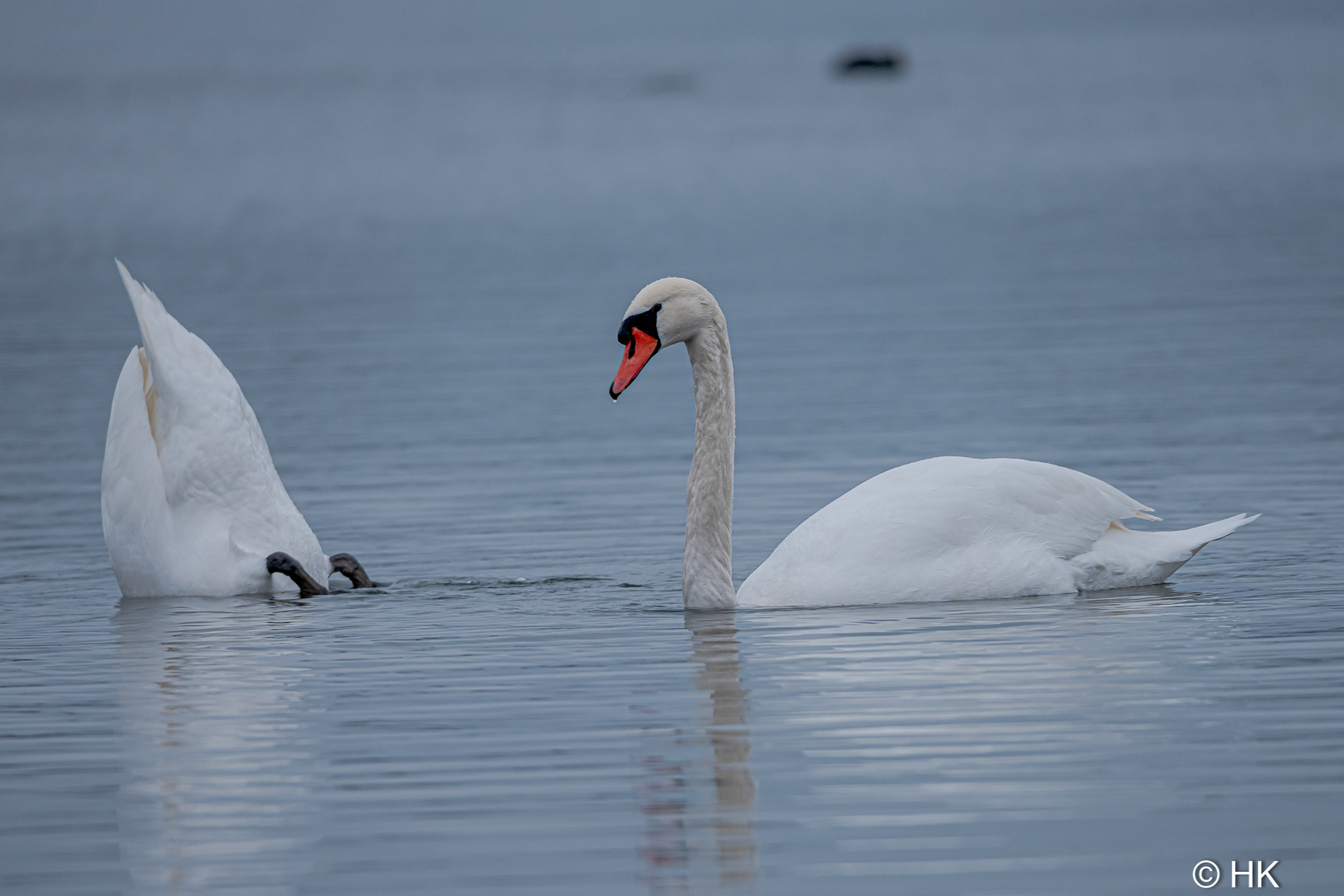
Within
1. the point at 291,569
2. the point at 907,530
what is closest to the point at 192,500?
the point at 291,569

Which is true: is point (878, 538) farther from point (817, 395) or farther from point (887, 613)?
point (817, 395)

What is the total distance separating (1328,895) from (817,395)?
11.3 m

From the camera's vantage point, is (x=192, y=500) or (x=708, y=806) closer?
(x=708, y=806)

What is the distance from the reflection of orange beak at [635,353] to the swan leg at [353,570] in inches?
80.3

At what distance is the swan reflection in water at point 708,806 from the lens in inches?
238

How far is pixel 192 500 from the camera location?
35.3ft

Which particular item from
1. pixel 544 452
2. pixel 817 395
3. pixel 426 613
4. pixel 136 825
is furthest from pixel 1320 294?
pixel 136 825

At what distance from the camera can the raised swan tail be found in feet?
32.1

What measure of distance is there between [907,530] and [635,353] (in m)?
1.48

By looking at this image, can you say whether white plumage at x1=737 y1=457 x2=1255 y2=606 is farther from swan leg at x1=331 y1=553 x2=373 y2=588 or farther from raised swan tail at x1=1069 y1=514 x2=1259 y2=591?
swan leg at x1=331 y1=553 x2=373 y2=588

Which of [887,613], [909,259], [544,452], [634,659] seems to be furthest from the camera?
[909,259]

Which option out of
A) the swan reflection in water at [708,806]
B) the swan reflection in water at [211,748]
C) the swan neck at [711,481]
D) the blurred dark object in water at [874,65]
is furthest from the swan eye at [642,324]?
the blurred dark object in water at [874,65]

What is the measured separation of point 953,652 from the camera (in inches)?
334

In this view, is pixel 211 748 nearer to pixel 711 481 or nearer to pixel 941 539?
pixel 711 481
